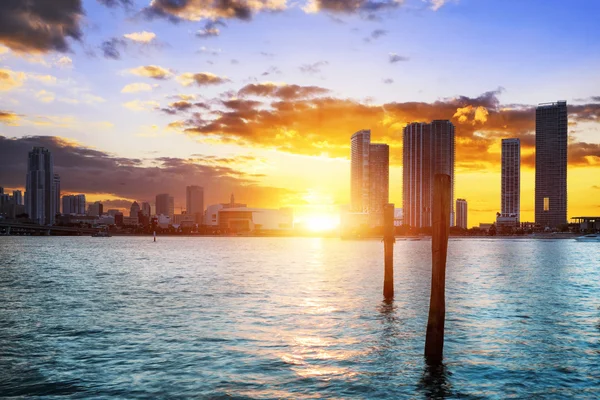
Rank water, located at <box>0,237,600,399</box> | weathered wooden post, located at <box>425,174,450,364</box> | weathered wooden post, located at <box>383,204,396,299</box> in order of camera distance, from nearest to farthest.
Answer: water, located at <box>0,237,600,399</box> → weathered wooden post, located at <box>425,174,450,364</box> → weathered wooden post, located at <box>383,204,396,299</box>

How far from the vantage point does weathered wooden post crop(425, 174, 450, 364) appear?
74.5ft

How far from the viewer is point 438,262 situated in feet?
76.2

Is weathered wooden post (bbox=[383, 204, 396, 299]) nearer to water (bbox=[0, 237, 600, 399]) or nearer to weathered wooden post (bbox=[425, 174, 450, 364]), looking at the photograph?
water (bbox=[0, 237, 600, 399])

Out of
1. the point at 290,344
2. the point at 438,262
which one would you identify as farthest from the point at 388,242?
the point at 438,262

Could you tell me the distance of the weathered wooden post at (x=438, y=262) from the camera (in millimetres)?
22719

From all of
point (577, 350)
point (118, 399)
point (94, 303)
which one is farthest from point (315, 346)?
point (94, 303)

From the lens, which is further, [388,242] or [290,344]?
[388,242]

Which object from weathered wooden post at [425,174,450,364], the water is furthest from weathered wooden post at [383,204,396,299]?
weathered wooden post at [425,174,450,364]

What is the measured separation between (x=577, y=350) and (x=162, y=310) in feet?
92.5

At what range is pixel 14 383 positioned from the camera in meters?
20.9

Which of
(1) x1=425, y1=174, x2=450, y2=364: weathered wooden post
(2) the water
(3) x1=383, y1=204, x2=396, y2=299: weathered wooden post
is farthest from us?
(3) x1=383, y1=204, x2=396, y2=299: weathered wooden post

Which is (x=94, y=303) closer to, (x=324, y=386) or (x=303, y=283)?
(x=303, y=283)

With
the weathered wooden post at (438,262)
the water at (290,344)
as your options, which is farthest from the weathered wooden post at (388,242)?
the weathered wooden post at (438,262)

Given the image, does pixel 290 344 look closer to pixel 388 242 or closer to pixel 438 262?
pixel 438 262
